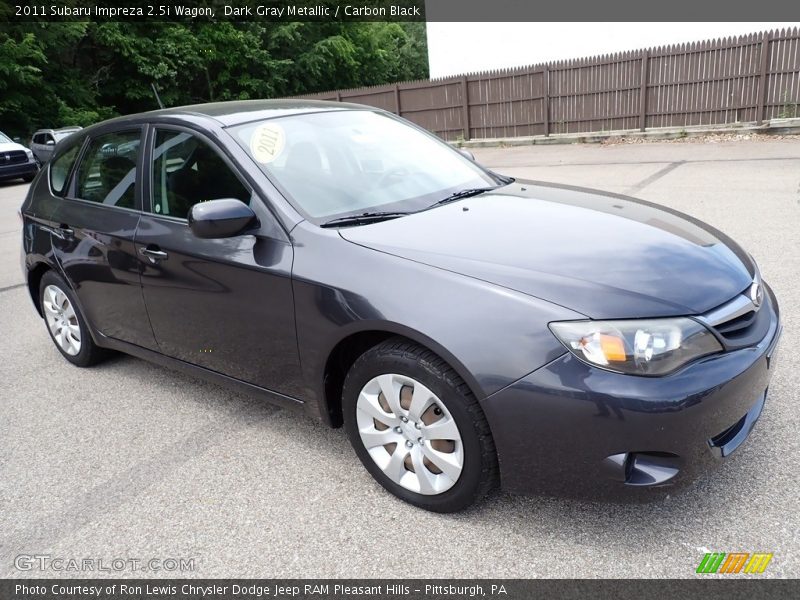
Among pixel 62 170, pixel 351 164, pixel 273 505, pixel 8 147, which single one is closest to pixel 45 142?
pixel 8 147

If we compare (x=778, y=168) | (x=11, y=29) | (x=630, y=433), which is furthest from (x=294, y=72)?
(x=630, y=433)

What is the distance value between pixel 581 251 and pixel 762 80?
46.5 feet

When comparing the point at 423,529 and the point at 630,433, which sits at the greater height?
the point at 630,433

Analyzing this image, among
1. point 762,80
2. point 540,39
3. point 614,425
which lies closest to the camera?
point 614,425

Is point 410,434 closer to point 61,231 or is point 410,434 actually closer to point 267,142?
point 267,142

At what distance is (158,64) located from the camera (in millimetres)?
32156

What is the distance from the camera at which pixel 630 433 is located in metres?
2.18

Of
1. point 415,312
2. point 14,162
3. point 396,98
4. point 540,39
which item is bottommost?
point 14,162

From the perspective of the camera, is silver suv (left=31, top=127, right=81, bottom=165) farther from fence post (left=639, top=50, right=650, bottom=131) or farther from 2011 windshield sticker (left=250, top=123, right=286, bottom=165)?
2011 windshield sticker (left=250, top=123, right=286, bottom=165)

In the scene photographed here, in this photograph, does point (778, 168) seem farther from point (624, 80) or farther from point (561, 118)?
point (561, 118)

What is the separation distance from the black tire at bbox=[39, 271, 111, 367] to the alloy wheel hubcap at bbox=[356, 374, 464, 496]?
239 cm

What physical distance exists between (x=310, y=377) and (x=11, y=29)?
104ft

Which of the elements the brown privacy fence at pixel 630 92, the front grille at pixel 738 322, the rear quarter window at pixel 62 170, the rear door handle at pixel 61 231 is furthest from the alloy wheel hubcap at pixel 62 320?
the brown privacy fence at pixel 630 92

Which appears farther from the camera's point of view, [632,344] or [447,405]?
[447,405]
